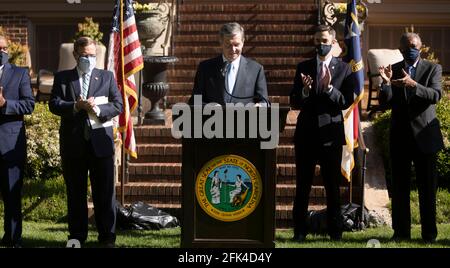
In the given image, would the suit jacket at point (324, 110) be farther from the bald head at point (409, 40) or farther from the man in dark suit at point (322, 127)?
the bald head at point (409, 40)

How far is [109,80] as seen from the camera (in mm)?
9094

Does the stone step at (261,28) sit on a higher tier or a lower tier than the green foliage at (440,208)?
higher

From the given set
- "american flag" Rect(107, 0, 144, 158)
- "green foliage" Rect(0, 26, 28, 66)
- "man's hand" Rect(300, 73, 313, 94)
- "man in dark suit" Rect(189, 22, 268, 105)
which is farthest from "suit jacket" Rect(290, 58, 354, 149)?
"green foliage" Rect(0, 26, 28, 66)

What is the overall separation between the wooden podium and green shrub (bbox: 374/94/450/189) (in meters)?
4.34

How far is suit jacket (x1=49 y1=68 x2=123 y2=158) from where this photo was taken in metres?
8.97

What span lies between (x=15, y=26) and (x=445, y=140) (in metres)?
9.45

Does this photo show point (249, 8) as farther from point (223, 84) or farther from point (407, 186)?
point (223, 84)

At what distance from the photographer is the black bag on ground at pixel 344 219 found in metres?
10.0

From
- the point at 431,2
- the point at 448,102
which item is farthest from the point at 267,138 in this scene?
the point at 431,2

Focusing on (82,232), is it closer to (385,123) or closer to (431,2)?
(385,123)

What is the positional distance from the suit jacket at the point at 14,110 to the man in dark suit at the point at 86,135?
287 mm

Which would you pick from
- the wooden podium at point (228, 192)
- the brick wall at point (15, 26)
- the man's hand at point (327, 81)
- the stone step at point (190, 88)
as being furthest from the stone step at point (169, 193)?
the brick wall at point (15, 26)

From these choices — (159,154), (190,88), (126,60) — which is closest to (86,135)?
(126,60)

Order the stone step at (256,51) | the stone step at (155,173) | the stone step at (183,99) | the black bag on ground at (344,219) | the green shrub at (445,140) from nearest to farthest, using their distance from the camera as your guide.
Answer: the black bag on ground at (344,219) → the green shrub at (445,140) → the stone step at (155,173) → the stone step at (183,99) → the stone step at (256,51)
